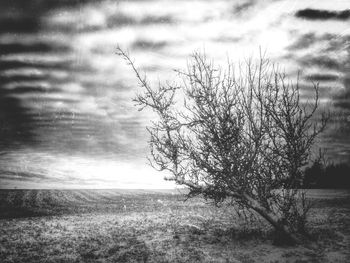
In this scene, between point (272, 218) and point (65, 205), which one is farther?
point (65, 205)

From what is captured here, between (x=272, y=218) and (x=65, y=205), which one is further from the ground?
(x=272, y=218)

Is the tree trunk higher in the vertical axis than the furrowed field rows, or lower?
higher

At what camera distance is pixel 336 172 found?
242 ft

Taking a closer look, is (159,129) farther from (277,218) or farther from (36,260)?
(36,260)

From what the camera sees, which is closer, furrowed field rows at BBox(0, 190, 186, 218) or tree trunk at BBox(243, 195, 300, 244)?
tree trunk at BBox(243, 195, 300, 244)

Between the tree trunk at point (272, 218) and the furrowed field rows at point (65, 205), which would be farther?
the furrowed field rows at point (65, 205)

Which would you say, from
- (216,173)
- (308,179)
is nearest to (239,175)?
(216,173)

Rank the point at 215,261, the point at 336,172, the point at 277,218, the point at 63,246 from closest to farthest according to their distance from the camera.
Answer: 1. the point at 215,261
2. the point at 277,218
3. the point at 63,246
4. the point at 336,172

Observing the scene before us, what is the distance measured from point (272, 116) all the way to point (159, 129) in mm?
4610

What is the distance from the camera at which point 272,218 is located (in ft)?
34.8

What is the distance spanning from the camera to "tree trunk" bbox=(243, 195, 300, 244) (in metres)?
10.5

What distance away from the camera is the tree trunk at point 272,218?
10.5 meters

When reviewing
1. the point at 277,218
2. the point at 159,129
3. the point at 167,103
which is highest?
the point at 167,103

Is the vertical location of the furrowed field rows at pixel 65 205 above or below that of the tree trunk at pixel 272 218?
below
